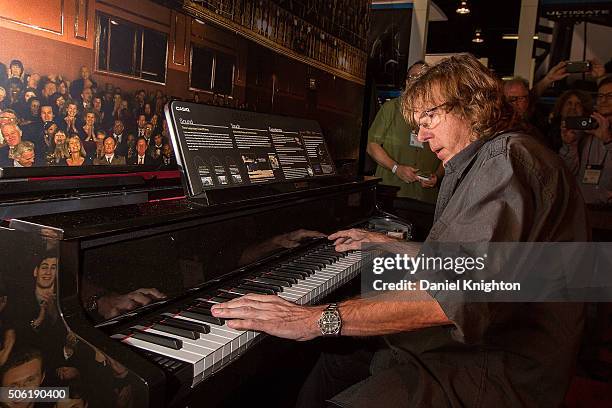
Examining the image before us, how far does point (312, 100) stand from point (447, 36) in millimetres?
4940

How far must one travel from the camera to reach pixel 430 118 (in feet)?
5.31

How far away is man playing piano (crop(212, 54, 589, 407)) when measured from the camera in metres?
1.25

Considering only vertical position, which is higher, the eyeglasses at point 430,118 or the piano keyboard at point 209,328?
the eyeglasses at point 430,118

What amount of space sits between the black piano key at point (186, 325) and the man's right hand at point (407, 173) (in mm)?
3051

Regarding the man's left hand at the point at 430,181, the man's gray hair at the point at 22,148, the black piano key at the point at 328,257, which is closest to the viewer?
the man's gray hair at the point at 22,148

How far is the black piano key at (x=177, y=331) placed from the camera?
127cm

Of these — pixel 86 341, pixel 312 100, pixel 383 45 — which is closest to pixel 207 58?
pixel 312 100

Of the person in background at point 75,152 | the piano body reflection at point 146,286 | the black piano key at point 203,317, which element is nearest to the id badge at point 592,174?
the piano body reflection at point 146,286

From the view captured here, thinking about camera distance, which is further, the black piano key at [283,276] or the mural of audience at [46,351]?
the black piano key at [283,276]

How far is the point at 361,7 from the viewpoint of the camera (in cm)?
375

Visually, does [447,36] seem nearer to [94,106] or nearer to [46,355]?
[94,106]
